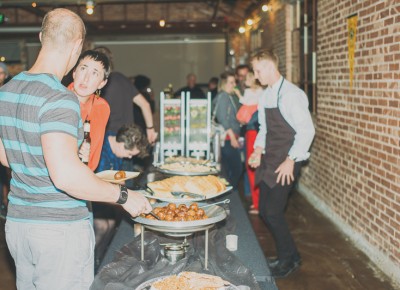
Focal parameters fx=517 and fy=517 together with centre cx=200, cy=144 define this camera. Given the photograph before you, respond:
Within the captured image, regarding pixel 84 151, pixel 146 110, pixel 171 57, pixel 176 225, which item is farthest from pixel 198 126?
pixel 171 57

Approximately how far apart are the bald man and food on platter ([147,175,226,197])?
101 centimetres

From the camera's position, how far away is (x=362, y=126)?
4750 mm

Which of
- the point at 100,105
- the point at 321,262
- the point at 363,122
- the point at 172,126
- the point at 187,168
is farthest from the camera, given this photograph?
the point at 172,126

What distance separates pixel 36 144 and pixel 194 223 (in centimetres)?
78

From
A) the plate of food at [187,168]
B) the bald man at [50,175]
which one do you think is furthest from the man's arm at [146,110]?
the bald man at [50,175]

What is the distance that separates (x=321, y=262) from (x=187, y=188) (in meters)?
1.94

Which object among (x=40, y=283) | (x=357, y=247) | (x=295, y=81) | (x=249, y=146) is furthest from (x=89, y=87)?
(x=295, y=81)

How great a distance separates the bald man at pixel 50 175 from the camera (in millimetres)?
1856

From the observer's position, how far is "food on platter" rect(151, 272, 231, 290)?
1972 mm

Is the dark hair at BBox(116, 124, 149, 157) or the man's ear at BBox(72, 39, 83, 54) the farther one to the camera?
the dark hair at BBox(116, 124, 149, 157)

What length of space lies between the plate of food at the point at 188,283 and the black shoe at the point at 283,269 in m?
2.23

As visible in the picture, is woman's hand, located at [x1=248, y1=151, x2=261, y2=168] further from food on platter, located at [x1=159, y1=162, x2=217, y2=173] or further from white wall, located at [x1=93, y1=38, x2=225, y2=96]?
white wall, located at [x1=93, y1=38, x2=225, y2=96]

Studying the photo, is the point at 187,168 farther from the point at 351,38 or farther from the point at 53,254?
the point at 351,38

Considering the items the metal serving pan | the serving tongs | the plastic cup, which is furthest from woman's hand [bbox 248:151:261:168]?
the metal serving pan
